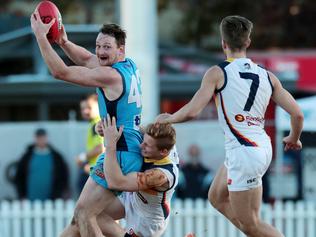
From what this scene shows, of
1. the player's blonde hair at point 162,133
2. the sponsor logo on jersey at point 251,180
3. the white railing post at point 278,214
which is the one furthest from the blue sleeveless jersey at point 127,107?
the white railing post at point 278,214

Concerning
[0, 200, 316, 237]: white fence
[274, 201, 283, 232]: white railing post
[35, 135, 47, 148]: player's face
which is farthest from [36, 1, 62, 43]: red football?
[35, 135, 47, 148]: player's face

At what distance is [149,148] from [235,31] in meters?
1.09

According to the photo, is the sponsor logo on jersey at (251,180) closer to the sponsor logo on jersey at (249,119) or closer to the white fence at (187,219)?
the sponsor logo on jersey at (249,119)

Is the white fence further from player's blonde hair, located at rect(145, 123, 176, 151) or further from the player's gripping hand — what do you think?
player's blonde hair, located at rect(145, 123, 176, 151)

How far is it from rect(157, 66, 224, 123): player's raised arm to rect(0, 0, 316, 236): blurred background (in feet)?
18.3

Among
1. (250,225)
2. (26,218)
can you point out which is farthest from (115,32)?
(26,218)

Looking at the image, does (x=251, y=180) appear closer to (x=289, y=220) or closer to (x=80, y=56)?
(x=80, y=56)

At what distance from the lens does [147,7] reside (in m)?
12.9

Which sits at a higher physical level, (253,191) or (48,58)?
(48,58)

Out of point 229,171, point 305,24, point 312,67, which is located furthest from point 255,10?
point 229,171

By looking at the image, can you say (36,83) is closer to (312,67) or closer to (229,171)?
(312,67)

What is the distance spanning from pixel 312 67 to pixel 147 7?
23.0 feet

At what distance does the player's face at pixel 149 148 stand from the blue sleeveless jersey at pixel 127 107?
11 centimetres

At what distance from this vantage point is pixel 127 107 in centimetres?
754
